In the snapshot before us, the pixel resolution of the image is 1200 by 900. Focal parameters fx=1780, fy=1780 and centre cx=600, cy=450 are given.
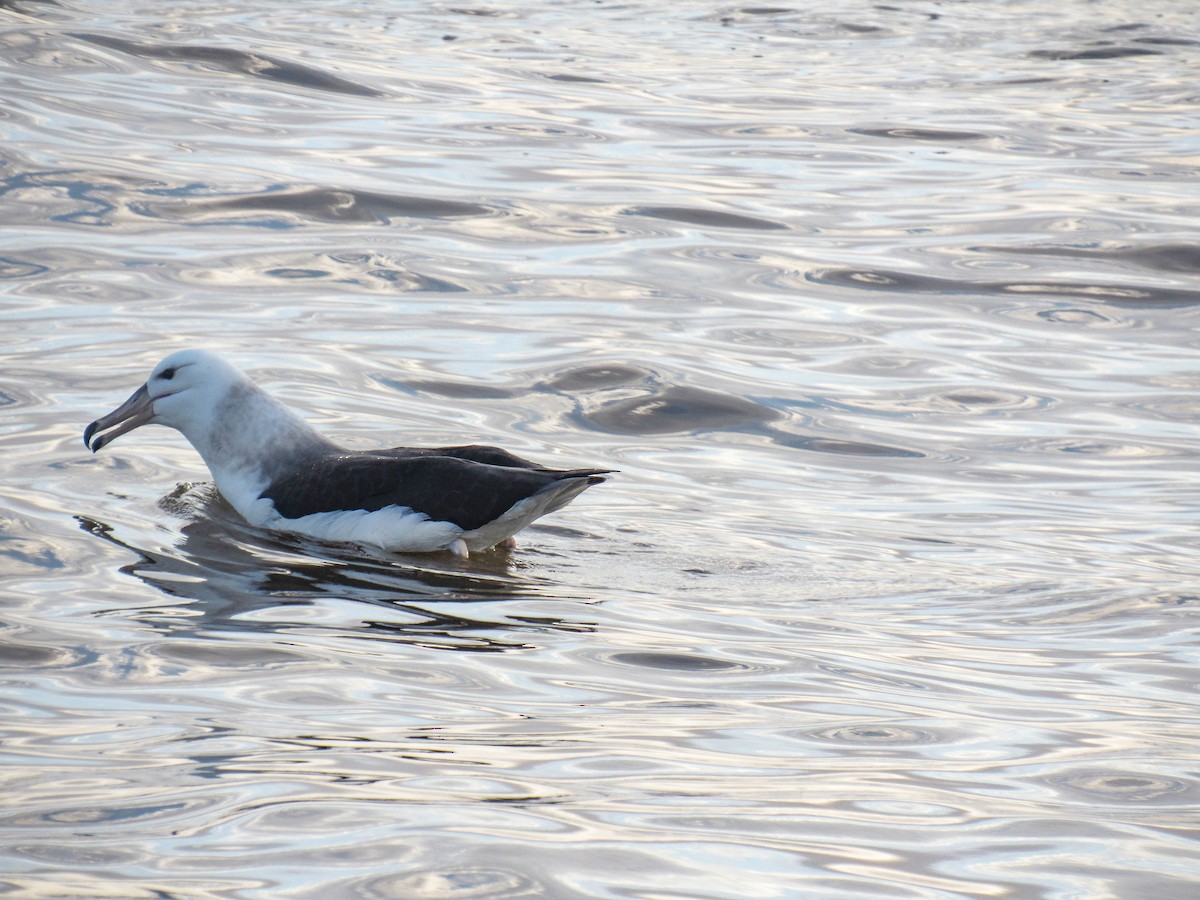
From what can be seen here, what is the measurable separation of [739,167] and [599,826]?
549 inches

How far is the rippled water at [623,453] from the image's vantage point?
15.4 ft

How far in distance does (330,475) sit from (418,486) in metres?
0.50

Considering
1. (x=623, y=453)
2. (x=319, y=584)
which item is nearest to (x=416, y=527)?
(x=319, y=584)

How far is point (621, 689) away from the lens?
20.3 ft

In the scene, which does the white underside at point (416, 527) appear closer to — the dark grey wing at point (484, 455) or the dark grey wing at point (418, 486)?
the dark grey wing at point (418, 486)

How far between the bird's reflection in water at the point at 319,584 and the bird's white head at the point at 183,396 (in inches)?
19.0

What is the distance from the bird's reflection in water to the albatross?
0.39 ft

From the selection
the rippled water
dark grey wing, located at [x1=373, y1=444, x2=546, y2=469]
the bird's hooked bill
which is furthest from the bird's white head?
dark grey wing, located at [x1=373, y1=444, x2=546, y2=469]

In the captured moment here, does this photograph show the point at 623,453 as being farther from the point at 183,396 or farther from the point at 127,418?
the point at 127,418

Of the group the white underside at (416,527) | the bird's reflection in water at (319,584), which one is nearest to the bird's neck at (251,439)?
the bird's reflection in water at (319,584)

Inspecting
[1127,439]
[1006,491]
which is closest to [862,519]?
[1006,491]

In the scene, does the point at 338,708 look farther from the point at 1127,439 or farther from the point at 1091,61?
the point at 1091,61

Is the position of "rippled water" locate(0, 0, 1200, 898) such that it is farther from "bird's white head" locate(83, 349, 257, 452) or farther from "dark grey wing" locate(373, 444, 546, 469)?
"dark grey wing" locate(373, 444, 546, 469)

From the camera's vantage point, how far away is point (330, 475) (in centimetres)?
848
